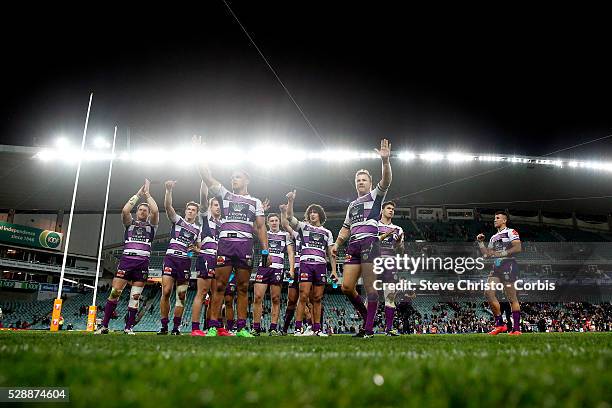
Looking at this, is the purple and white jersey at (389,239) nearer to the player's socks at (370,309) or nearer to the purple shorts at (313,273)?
the purple shorts at (313,273)

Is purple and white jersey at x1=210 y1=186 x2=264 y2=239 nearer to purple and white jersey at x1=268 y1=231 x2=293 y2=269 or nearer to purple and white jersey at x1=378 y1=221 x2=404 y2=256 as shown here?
purple and white jersey at x1=268 y1=231 x2=293 y2=269

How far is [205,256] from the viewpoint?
739 cm

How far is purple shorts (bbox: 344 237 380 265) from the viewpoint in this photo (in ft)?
19.5

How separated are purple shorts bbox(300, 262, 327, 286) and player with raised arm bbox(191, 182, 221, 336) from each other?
1.69 m

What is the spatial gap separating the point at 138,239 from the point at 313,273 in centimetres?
361

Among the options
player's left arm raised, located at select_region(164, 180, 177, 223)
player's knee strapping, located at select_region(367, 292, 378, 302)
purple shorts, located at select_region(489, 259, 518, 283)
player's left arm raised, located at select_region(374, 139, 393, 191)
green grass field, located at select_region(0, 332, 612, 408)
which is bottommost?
player's knee strapping, located at select_region(367, 292, 378, 302)

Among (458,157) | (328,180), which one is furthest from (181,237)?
(328,180)

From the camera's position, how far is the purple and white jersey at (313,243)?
25.3ft

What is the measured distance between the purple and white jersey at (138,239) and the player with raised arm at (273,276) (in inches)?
91.1

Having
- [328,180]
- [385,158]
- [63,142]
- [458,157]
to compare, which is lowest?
[385,158]

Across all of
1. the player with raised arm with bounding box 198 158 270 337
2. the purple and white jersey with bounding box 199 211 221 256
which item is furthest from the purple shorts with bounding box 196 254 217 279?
the player with raised arm with bounding box 198 158 270 337

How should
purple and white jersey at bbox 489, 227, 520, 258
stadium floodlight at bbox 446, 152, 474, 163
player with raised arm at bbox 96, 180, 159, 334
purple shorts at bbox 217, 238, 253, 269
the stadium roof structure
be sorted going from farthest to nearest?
1. the stadium roof structure
2. stadium floodlight at bbox 446, 152, 474, 163
3. purple and white jersey at bbox 489, 227, 520, 258
4. player with raised arm at bbox 96, 180, 159, 334
5. purple shorts at bbox 217, 238, 253, 269

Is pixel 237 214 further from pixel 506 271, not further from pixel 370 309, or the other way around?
pixel 506 271

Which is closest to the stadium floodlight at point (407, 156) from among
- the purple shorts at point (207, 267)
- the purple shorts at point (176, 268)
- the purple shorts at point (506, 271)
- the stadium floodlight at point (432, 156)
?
the stadium floodlight at point (432, 156)
